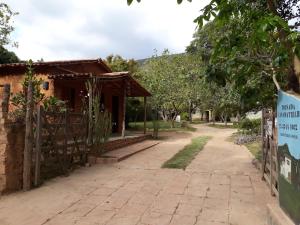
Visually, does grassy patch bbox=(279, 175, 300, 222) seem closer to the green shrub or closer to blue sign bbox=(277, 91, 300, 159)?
blue sign bbox=(277, 91, 300, 159)

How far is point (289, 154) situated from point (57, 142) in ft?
19.6

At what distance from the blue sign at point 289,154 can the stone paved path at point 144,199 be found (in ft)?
4.53

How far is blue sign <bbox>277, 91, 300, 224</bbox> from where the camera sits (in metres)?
3.80

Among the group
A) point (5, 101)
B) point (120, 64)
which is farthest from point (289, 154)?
point (120, 64)

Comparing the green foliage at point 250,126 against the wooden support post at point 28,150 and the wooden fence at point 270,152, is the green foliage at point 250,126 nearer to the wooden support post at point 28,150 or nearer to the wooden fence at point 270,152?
Result: the wooden fence at point 270,152

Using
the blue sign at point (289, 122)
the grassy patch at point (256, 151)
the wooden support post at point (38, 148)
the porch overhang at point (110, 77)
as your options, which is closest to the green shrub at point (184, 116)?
the porch overhang at point (110, 77)

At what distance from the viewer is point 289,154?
13.3ft

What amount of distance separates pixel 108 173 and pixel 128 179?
949 mm

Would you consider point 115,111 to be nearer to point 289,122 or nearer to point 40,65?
point 40,65

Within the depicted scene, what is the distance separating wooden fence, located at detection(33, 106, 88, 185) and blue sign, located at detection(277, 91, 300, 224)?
16.9 ft

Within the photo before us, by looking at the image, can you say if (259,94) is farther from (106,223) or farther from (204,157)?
(204,157)

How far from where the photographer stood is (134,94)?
20312mm

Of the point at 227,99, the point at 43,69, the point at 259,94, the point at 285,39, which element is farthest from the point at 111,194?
the point at 227,99

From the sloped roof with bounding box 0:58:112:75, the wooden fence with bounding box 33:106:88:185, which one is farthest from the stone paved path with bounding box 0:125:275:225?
the sloped roof with bounding box 0:58:112:75
